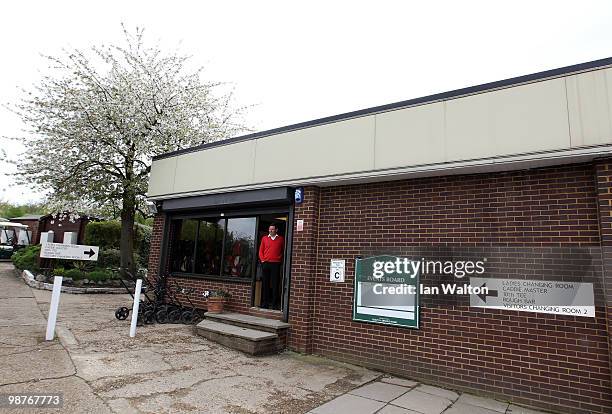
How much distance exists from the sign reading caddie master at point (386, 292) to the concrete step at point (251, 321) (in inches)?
55.5

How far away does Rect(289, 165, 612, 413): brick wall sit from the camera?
15.1 ft

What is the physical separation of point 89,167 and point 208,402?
1206cm

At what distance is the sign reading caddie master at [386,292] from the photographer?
5.83 m

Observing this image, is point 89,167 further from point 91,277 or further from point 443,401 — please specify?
point 443,401

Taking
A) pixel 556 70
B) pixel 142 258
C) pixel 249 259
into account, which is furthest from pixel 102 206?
pixel 556 70

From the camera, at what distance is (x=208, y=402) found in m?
4.25

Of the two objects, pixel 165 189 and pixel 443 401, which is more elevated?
pixel 165 189

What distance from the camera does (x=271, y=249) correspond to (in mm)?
7848

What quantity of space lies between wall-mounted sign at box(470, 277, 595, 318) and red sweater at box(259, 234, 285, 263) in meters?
3.85

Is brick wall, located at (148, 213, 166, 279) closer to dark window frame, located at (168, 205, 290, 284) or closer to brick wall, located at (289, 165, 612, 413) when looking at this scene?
dark window frame, located at (168, 205, 290, 284)

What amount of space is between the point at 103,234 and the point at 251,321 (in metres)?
13.7

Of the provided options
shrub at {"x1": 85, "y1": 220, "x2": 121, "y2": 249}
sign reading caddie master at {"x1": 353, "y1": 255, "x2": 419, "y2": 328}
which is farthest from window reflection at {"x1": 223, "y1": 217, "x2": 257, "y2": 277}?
shrub at {"x1": 85, "y1": 220, "x2": 121, "y2": 249}

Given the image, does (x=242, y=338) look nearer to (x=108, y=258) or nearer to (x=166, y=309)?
(x=166, y=309)

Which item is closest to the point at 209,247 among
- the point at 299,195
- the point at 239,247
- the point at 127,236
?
the point at 239,247
